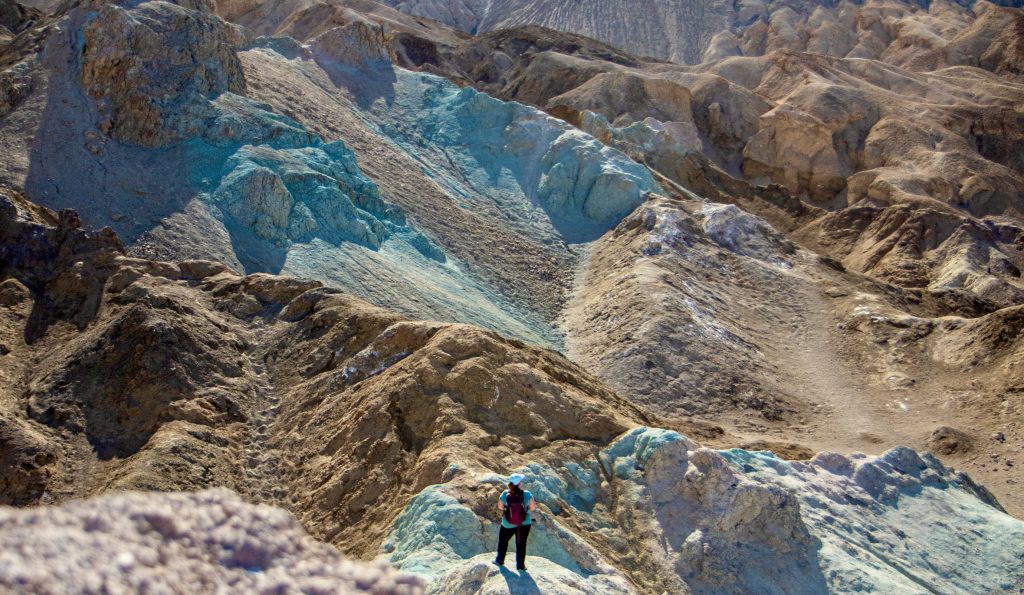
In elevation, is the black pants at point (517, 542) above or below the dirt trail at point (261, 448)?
above

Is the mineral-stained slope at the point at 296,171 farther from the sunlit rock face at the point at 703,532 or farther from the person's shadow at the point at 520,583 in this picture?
the person's shadow at the point at 520,583

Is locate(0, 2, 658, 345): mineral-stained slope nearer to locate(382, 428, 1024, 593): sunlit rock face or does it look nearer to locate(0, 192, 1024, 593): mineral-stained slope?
locate(0, 192, 1024, 593): mineral-stained slope

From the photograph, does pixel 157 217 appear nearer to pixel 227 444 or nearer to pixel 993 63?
pixel 227 444

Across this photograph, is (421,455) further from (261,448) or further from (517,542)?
(517,542)

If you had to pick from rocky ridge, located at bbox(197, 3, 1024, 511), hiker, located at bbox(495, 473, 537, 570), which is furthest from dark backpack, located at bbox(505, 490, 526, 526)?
rocky ridge, located at bbox(197, 3, 1024, 511)

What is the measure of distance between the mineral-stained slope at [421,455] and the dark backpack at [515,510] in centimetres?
42

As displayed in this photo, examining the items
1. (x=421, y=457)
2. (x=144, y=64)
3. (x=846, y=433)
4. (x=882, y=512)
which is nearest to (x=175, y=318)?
(x=421, y=457)

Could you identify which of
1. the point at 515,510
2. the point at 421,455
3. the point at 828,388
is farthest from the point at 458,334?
the point at 828,388

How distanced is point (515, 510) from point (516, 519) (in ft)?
0.23

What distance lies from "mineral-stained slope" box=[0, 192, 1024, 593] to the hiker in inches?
6.1

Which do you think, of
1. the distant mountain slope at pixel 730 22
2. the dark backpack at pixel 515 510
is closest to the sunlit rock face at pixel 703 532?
the dark backpack at pixel 515 510

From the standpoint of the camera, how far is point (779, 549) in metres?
10.8

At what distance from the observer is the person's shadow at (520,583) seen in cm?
763

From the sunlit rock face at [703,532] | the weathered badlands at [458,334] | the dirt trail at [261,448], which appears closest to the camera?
the sunlit rock face at [703,532]
